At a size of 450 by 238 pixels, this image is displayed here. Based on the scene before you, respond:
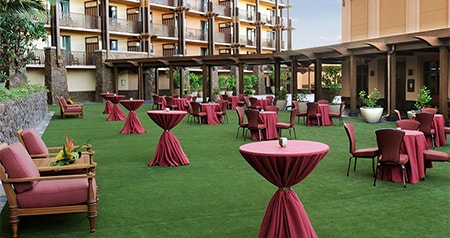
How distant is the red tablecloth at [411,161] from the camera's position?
7214mm

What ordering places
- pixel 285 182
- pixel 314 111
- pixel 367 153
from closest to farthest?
pixel 285 182 → pixel 367 153 → pixel 314 111

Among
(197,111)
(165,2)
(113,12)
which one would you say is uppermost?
(165,2)

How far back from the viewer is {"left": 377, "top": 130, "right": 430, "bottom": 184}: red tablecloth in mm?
7214

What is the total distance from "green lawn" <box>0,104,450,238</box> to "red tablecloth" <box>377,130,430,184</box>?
0.18m

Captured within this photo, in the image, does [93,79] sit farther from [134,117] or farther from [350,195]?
[350,195]

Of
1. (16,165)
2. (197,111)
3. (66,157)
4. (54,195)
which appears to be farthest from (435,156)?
(197,111)

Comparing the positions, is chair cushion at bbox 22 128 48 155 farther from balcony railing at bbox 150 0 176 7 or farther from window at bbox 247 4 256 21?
window at bbox 247 4 256 21

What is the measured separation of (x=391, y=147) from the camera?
7004 mm

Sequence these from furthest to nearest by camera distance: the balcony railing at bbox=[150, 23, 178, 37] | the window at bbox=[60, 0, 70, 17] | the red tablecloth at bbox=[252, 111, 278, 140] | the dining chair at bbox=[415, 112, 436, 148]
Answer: the balcony railing at bbox=[150, 23, 178, 37] → the window at bbox=[60, 0, 70, 17] → the red tablecloth at bbox=[252, 111, 278, 140] → the dining chair at bbox=[415, 112, 436, 148]

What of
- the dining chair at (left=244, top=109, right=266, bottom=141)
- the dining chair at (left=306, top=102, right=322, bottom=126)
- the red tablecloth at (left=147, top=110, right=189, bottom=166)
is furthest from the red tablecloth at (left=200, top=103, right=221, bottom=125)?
the red tablecloth at (left=147, top=110, right=189, bottom=166)

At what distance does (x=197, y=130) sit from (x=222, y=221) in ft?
32.7

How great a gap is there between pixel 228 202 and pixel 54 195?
7.46 feet

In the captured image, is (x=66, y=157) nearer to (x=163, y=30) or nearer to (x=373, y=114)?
(x=373, y=114)

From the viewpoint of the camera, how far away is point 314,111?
635 inches
